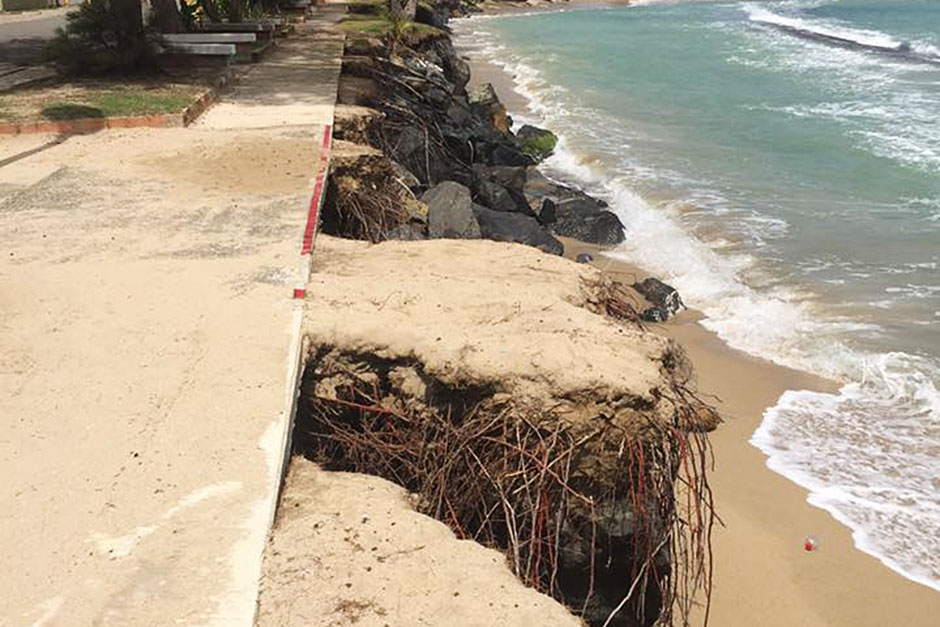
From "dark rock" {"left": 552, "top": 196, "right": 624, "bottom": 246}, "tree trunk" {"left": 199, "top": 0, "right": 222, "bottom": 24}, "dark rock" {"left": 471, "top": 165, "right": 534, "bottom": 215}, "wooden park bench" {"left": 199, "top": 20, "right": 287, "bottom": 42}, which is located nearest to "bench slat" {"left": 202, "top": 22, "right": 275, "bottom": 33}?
"wooden park bench" {"left": 199, "top": 20, "right": 287, "bottom": 42}

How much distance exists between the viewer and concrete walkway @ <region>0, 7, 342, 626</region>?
3.66 m

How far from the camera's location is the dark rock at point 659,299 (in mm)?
10484

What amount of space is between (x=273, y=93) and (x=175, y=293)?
7590 millimetres

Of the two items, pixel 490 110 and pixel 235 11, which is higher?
pixel 235 11

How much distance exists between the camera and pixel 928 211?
1455 cm

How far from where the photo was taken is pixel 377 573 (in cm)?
401

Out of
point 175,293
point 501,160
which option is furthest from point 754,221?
point 175,293

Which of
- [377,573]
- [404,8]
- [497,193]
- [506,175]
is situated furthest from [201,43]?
[377,573]

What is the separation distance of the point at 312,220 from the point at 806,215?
9401mm

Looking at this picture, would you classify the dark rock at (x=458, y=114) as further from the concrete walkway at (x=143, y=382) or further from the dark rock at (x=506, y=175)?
the concrete walkway at (x=143, y=382)

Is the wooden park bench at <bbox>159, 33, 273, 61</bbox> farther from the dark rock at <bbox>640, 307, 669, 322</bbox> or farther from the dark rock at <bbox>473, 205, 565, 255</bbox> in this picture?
the dark rock at <bbox>640, 307, 669, 322</bbox>

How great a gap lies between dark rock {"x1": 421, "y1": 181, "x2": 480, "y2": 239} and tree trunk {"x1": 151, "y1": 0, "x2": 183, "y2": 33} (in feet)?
22.7

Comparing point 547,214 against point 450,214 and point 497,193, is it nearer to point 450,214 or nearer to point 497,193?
point 497,193

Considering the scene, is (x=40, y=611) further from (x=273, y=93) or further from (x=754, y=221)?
(x=754, y=221)
